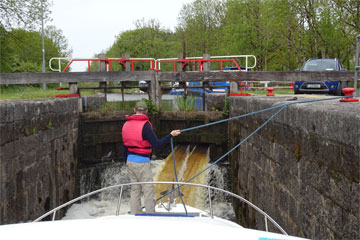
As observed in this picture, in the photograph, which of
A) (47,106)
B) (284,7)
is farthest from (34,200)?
(284,7)

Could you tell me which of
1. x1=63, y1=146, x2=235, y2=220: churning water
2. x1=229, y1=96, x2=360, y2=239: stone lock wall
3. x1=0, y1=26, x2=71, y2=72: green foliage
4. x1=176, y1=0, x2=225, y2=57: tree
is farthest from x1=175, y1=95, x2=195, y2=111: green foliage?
x1=176, y1=0, x2=225, y2=57: tree

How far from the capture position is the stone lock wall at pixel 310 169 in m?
2.91

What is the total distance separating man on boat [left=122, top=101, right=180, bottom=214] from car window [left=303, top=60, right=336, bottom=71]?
9171 millimetres

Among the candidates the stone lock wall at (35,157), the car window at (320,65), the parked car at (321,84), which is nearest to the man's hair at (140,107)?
the stone lock wall at (35,157)

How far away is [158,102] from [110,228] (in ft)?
26.1

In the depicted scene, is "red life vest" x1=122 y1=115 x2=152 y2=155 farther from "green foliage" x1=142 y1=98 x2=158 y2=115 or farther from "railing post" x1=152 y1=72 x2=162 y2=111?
"railing post" x1=152 y1=72 x2=162 y2=111

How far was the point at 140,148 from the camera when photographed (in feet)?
14.7

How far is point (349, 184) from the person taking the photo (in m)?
2.89

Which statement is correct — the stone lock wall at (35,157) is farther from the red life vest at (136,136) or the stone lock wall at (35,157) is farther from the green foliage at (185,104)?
the green foliage at (185,104)

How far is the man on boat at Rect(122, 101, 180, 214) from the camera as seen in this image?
4.39 metres

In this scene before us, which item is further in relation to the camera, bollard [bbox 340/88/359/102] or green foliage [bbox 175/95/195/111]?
green foliage [bbox 175/95/195/111]

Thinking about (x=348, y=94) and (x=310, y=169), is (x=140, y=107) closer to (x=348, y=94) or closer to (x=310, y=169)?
(x=310, y=169)

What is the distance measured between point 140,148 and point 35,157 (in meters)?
2.64

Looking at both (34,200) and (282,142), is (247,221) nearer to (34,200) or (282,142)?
(282,142)
